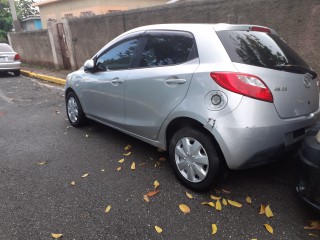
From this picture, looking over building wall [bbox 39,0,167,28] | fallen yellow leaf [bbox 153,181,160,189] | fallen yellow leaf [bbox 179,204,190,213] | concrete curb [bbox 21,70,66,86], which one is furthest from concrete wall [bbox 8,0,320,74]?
building wall [bbox 39,0,167,28]

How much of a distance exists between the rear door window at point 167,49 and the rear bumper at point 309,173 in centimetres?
128

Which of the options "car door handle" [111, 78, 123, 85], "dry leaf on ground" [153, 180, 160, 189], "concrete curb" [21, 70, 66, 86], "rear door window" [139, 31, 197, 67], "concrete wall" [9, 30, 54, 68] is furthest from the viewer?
"concrete wall" [9, 30, 54, 68]

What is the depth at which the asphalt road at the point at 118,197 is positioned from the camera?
7.89ft

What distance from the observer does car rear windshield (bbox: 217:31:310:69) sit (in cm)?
257

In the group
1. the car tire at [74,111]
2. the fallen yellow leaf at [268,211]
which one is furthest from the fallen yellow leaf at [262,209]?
the car tire at [74,111]

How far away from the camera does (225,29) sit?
2738 mm

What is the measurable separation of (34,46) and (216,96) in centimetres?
1429

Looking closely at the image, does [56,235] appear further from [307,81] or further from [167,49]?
[307,81]

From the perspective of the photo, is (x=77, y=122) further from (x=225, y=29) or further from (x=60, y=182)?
(x=225, y=29)

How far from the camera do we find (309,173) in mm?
2152

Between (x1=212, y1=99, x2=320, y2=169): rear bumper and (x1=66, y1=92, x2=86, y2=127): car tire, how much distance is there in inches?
114

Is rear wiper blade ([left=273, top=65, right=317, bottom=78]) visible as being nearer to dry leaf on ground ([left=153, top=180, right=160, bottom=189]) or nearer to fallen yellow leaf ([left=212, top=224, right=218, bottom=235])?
fallen yellow leaf ([left=212, top=224, right=218, bottom=235])

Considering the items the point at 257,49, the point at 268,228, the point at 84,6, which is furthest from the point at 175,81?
the point at 84,6

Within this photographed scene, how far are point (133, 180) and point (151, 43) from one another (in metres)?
1.57
